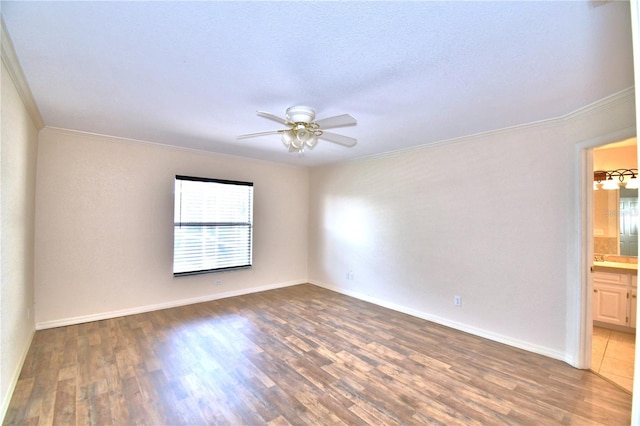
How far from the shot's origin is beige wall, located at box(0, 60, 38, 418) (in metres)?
2.02

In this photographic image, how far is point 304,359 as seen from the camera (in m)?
2.77

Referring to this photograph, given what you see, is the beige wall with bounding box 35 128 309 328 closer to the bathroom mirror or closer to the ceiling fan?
the ceiling fan

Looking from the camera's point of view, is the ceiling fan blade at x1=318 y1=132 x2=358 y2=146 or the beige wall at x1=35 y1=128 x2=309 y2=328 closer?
the ceiling fan blade at x1=318 y1=132 x2=358 y2=146

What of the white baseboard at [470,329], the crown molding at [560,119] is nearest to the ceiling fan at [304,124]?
the crown molding at [560,119]

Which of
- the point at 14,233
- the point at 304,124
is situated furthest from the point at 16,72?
the point at 304,124

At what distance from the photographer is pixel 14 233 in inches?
93.1

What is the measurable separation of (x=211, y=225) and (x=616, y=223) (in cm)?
578

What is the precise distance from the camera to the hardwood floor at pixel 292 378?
2.01 metres

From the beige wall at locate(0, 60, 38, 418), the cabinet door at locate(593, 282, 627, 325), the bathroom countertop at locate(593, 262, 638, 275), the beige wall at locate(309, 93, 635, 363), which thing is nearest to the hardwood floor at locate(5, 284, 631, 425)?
the beige wall at locate(0, 60, 38, 418)

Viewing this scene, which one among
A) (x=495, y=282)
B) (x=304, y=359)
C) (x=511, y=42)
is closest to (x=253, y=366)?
(x=304, y=359)

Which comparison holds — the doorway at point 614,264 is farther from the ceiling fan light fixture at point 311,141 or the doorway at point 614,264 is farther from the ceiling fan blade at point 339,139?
the ceiling fan light fixture at point 311,141

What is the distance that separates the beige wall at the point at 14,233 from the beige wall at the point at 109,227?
36 centimetres

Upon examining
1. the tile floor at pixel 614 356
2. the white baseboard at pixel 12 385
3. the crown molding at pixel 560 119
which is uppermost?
the crown molding at pixel 560 119

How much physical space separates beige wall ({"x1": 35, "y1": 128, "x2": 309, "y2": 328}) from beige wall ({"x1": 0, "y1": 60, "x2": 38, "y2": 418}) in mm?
358
